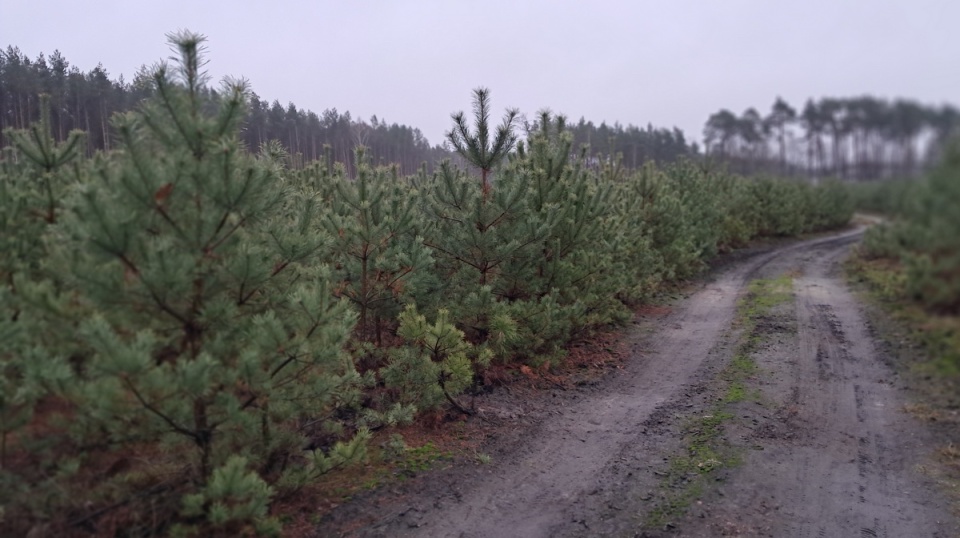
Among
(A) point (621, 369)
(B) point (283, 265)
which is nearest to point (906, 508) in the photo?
(A) point (621, 369)

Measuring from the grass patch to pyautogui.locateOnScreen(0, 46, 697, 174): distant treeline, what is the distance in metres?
3.27

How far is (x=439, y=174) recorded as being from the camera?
9297 mm

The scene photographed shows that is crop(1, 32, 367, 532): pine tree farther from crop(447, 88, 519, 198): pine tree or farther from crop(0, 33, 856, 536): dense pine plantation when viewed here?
crop(447, 88, 519, 198): pine tree

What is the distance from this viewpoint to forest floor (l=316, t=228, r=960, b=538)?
5570mm

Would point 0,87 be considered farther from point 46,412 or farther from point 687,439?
point 687,439

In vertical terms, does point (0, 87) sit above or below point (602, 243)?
above

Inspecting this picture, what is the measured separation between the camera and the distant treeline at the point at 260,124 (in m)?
6.29

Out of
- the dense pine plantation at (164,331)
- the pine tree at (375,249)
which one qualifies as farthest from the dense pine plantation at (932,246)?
the pine tree at (375,249)

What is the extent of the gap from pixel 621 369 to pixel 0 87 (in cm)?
897

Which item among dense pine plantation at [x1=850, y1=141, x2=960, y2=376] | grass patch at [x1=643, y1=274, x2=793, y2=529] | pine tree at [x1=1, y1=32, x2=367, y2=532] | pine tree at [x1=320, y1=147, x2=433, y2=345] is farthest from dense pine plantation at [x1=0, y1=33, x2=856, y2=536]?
grass patch at [x1=643, y1=274, x2=793, y2=529]

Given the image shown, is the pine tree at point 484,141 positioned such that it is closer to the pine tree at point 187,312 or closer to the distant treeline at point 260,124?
the distant treeline at point 260,124

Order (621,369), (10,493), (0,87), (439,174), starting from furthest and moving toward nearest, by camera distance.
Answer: (621,369) < (439,174) < (0,87) < (10,493)

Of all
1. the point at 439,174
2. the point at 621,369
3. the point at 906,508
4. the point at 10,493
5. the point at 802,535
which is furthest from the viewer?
the point at 621,369

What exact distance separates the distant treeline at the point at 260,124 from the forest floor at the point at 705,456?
3.33 metres
